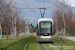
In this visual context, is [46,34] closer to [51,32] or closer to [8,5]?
[51,32]

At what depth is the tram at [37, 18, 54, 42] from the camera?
2034 centimetres

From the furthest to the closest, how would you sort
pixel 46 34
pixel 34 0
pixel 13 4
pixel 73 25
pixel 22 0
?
pixel 73 25 → pixel 13 4 → pixel 22 0 → pixel 34 0 → pixel 46 34

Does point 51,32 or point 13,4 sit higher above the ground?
point 13,4

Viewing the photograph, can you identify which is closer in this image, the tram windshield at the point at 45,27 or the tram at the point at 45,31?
the tram at the point at 45,31

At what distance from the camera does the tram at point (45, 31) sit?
20344 mm

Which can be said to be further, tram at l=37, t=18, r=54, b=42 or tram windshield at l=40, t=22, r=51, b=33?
tram windshield at l=40, t=22, r=51, b=33

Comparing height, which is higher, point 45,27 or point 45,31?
point 45,27

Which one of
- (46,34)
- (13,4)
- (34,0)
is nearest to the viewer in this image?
(46,34)

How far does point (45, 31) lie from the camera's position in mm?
20562

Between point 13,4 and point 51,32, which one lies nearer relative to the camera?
point 51,32

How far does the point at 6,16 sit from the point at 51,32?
1295 centimetres

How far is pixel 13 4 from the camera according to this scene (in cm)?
3312

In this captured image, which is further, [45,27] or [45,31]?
[45,27]

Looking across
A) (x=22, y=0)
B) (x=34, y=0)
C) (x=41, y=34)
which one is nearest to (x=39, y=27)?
(x=41, y=34)
